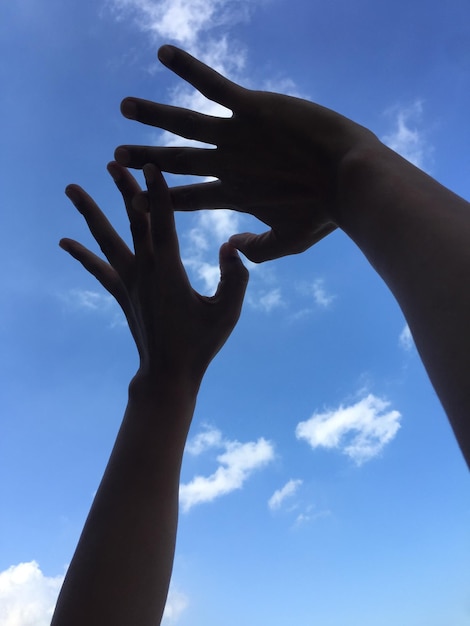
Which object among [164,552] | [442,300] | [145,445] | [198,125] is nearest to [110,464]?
[145,445]

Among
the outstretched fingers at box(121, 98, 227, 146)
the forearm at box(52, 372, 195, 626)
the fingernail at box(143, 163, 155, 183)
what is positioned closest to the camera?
the forearm at box(52, 372, 195, 626)

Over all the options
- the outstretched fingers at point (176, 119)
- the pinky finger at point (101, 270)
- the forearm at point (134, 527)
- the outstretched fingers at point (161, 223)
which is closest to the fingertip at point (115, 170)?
the outstretched fingers at point (161, 223)

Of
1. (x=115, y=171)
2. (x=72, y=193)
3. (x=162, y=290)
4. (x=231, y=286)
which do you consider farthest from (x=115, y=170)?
(x=231, y=286)

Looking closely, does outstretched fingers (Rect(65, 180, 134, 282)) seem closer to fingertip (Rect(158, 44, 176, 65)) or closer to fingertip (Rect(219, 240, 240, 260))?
fingertip (Rect(219, 240, 240, 260))

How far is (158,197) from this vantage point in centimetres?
146

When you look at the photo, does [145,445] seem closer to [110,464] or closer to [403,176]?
[110,464]

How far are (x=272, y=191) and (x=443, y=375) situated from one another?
79cm

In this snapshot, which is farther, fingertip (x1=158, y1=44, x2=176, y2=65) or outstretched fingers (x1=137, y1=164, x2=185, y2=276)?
outstretched fingers (x1=137, y1=164, x2=185, y2=276)

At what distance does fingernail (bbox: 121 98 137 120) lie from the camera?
1.29 meters

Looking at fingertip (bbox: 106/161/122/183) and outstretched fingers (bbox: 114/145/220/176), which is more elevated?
fingertip (bbox: 106/161/122/183)

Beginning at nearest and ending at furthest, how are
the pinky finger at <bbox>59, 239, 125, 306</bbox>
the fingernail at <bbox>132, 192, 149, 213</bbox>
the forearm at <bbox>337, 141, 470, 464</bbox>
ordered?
the forearm at <bbox>337, 141, 470, 464</bbox>, the fingernail at <bbox>132, 192, 149, 213</bbox>, the pinky finger at <bbox>59, 239, 125, 306</bbox>

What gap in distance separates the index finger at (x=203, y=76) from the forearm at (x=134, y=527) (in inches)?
28.9

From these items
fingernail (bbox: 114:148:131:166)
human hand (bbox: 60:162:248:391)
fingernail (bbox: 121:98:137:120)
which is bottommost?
human hand (bbox: 60:162:248:391)

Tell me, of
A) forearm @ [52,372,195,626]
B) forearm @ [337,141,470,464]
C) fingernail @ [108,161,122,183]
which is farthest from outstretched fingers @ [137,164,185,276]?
forearm @ [337,141,470,464]
